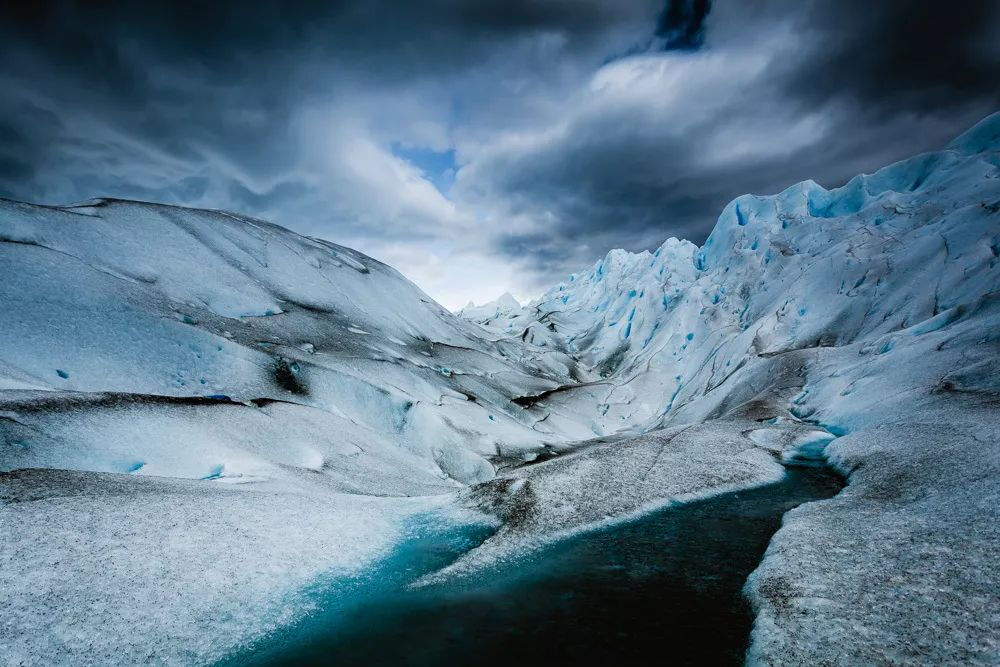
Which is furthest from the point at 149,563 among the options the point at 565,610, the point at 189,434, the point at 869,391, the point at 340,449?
the point at 869,391

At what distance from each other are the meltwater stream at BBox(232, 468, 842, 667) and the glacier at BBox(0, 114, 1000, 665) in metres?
0.77

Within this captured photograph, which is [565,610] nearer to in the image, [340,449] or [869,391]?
[340,449]

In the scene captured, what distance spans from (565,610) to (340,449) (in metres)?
15.8

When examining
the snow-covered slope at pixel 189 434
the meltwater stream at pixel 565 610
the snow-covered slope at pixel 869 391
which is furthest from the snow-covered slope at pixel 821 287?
the snow-covered slope at pixel 189 434

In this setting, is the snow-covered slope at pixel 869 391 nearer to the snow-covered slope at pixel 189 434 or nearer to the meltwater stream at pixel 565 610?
the meltwater stream at pixel 565 610

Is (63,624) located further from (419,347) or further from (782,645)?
(419,347)

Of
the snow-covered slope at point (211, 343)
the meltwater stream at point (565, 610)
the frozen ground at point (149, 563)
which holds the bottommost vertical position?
the meltwater stream at point (565, 610)

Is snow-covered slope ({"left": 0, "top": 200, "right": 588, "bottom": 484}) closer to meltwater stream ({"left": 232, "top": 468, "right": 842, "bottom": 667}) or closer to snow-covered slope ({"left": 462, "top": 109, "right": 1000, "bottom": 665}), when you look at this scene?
meltwater stream ({"left": 232, "top": 468, "right": 842, "bottom": 667})

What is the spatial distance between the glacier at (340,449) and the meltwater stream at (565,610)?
2.53 feet

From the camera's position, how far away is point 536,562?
13.0m

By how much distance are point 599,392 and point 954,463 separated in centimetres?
6199

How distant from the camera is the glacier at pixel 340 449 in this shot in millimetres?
8781

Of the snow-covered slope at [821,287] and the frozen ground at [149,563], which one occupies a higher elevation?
the snow-covered slope at [821,287]

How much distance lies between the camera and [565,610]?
405 inches
